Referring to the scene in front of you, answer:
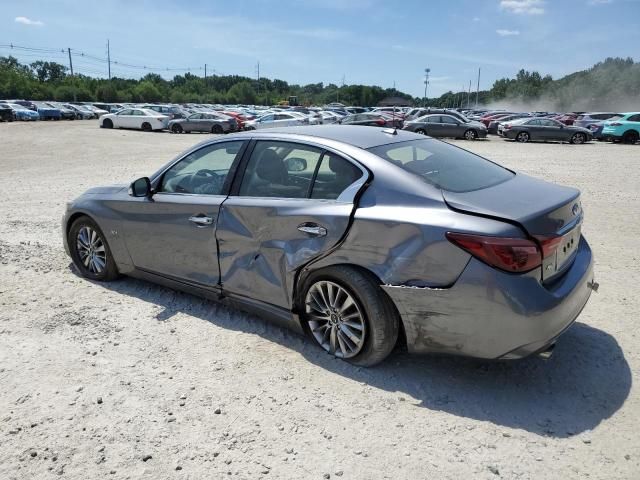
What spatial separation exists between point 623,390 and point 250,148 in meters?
3.06

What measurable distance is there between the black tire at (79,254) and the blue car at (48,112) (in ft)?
145

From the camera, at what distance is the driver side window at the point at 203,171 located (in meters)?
4.17

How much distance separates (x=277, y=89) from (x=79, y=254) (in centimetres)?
15587

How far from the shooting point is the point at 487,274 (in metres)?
2.86

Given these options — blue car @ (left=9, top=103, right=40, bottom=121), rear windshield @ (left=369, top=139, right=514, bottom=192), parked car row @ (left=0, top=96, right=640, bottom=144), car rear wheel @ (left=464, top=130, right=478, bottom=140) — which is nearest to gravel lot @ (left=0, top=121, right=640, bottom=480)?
rear windshield @ (left=369, top=139, right=514, bottom=192)

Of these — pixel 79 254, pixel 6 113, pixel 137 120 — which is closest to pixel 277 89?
pixel 6 113

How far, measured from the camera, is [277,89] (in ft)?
506

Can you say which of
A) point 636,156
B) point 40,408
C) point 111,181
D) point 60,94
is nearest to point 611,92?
point 636,156

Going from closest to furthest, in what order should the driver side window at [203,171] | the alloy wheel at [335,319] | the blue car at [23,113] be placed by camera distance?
1. the alloy wheel at [335,319]
2. the driver side window at [203,171]
3. the blue car at [23,113]

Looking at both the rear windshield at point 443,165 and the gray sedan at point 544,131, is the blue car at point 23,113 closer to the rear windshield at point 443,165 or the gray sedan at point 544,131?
the gray sedan at point 544,131

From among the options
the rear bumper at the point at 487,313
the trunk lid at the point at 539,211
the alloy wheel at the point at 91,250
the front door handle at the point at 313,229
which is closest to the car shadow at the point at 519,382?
the rear bumper at the point at 487,313

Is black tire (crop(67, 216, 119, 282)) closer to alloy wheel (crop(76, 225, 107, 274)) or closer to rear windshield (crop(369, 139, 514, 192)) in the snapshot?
alloy wheel (crop(76, 225, 107, 274))

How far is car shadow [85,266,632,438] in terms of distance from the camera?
301 cm

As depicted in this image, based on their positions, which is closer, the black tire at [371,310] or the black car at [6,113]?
the black tire at [371,310]
